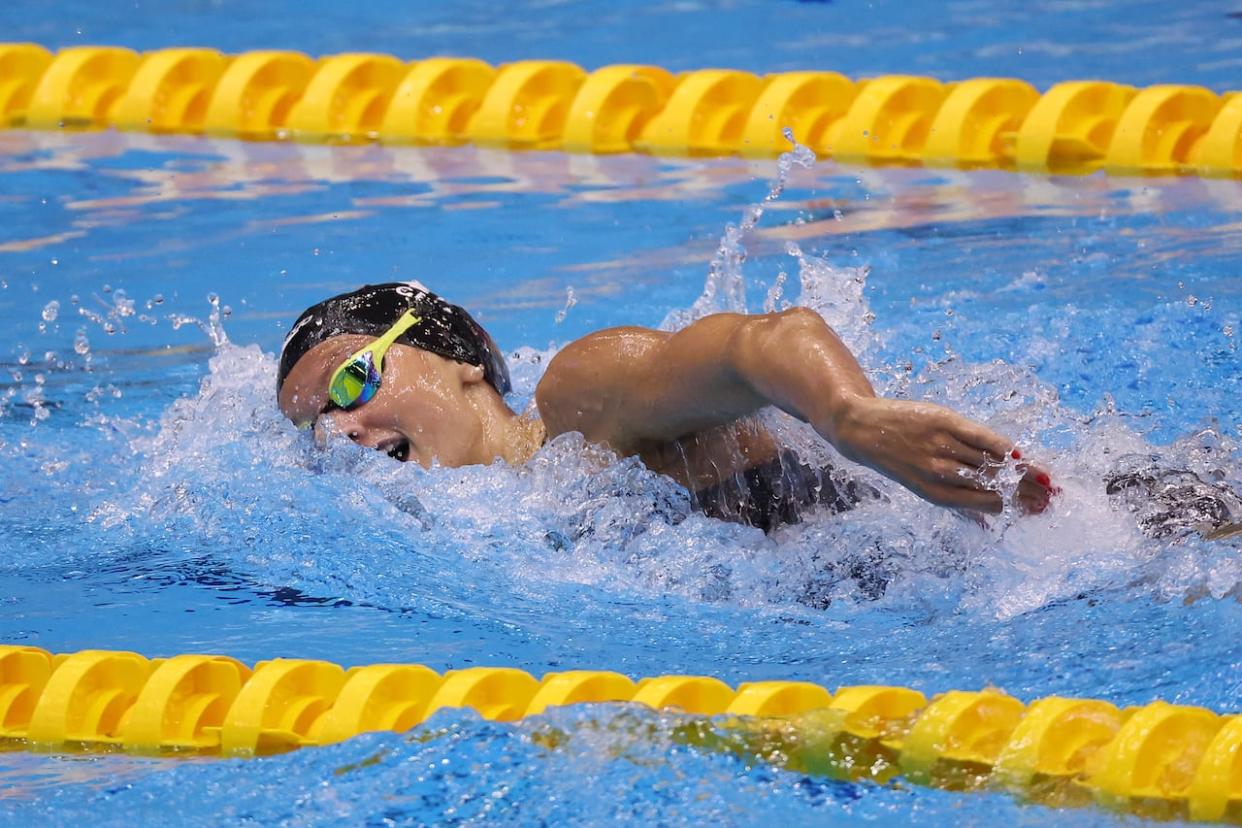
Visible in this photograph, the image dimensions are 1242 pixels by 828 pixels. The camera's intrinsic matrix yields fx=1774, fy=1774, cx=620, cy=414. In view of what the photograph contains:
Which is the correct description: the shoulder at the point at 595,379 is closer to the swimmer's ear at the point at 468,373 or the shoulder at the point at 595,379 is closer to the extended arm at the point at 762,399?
the extended arm at the point at 762,399

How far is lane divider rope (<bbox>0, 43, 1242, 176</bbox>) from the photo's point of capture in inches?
201

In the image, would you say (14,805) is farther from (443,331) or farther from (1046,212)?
Result: (1046,212)

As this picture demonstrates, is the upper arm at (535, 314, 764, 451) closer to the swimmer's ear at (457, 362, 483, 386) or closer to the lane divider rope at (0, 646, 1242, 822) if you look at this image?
the swimmer's ear at (457, 362, 483, 386)

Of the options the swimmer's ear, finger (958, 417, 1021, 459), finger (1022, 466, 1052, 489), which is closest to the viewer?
finger (958, 417, 1021, 459)

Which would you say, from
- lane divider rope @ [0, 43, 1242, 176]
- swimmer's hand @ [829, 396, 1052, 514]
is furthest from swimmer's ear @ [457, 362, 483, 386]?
lane divider rope @ [0, 43, 1242, 176]

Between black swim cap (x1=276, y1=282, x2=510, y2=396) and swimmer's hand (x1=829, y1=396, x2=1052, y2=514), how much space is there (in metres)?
1.12

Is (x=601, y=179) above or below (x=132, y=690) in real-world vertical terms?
above

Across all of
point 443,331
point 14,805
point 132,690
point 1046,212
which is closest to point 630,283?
point 1046,212

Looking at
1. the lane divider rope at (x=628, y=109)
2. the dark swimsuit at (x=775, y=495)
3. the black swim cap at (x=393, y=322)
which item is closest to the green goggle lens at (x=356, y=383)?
the black swim cap at (x=393, y=322)

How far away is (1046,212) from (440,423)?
2.41 meters

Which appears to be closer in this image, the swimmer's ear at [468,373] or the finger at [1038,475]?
the finger at [1038,475]

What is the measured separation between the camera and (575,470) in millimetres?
2857

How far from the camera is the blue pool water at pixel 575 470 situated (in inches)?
87.2

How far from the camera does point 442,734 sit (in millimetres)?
2219
